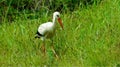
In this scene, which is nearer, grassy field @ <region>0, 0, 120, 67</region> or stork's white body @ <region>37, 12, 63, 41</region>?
grassy field @ <region>0, 0, 120, 67</region>

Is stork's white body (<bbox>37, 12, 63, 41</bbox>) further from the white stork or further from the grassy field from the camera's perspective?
the grassy field

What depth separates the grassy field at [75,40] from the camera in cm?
600

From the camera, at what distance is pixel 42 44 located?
22.6 ft

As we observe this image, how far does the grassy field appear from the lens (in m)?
6.00

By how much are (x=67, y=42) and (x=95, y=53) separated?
0.98 meters

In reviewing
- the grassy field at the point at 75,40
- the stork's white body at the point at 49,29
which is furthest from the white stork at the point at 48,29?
the grassy field at the point at 75,40

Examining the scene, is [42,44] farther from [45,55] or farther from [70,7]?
[70,7]

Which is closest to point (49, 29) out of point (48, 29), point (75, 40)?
point (48, 29)

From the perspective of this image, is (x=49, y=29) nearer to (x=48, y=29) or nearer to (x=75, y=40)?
(x=48, y=29)

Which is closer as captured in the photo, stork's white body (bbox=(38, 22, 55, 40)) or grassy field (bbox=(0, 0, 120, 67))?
grassy field (bbox=(0, 0, 120, 67))

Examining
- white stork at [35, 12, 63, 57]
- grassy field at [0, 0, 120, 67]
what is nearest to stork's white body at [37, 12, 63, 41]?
white stork at [35, 12, 63, 57]

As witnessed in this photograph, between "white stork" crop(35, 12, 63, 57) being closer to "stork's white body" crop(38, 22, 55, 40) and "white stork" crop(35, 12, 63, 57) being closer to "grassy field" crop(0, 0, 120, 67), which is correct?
"stork's white body" crop(38, 22, 55, 40)

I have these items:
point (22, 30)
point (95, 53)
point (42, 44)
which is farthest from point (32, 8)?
point (95, 53)

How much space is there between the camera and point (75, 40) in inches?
267
